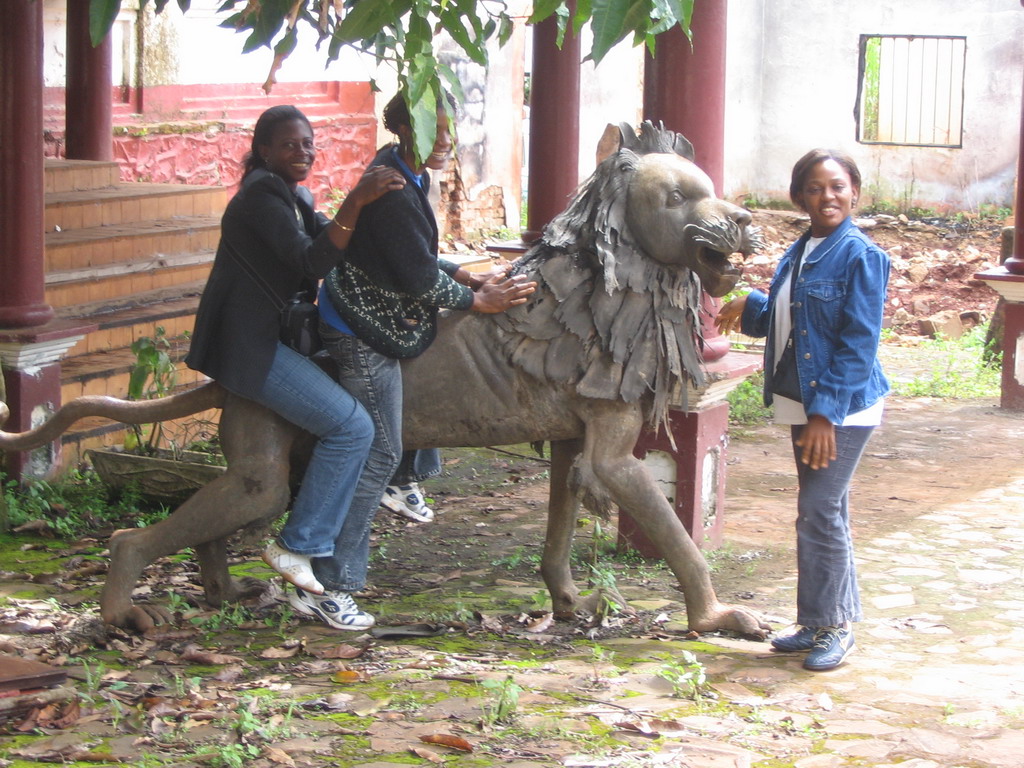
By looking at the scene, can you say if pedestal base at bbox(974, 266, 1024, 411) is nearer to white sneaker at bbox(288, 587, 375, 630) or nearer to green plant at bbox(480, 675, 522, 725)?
white sneaker at bbox(288, 587, 375, 630)

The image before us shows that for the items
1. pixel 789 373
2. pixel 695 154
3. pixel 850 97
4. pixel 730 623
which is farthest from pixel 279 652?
pixel 850 97

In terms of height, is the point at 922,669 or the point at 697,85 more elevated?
the point at 697,85

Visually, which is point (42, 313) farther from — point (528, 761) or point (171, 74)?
point (171, 74)

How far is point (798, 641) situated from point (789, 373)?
96 cm

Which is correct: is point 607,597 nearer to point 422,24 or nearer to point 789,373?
point 789,373

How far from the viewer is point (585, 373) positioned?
4848mm

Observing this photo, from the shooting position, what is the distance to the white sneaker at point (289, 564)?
188 inches

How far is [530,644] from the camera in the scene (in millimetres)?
4836

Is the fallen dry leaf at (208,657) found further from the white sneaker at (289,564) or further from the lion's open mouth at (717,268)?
the lion's open mouth at (717,268)

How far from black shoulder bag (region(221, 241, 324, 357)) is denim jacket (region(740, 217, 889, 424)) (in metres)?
1.74

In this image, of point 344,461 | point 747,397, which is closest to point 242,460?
point 344,461

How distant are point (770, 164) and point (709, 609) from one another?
54.5 feet

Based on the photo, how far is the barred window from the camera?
20.2 m

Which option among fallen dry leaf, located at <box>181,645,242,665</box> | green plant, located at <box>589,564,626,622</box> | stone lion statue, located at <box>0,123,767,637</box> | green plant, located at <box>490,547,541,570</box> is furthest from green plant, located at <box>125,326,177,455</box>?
green plant, located at <box>589,564,626,622</box>
